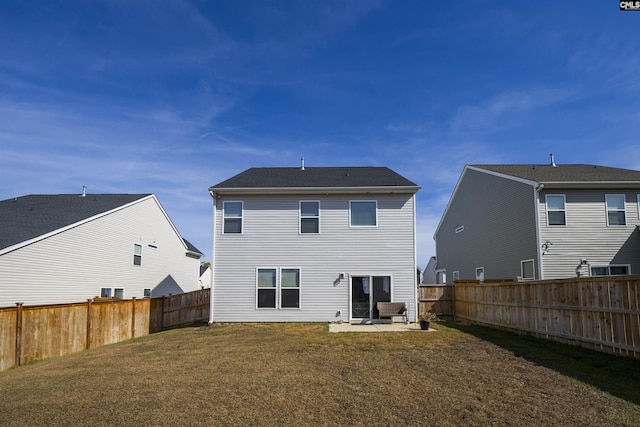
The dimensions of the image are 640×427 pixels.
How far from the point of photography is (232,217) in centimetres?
1702

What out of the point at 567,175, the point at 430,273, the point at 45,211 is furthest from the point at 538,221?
the point at 430,273

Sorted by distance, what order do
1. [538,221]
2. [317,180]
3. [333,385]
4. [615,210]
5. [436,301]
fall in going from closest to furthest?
[333,385]
[538,221]
[615,210]
[317,180]
[436,301]

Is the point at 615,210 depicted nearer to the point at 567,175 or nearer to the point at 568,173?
the point at 567,175

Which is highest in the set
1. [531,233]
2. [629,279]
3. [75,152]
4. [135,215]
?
[75,152]

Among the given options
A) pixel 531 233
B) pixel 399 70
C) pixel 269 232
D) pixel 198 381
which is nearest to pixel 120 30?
pixel 269 232

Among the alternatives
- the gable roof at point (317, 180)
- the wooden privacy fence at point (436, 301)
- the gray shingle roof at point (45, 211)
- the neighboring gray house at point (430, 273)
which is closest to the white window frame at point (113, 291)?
the gray shingle roof at point (45, 211)

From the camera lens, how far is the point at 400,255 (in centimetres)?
1662

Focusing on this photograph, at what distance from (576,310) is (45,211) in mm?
20910

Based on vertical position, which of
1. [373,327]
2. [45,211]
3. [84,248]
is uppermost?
[45,211]

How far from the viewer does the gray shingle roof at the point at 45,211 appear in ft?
51.5

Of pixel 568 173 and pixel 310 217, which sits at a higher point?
pixel 568 173

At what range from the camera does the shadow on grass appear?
22.2 feet

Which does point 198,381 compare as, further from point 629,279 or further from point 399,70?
point 399,70

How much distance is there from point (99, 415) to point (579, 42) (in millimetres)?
14819
